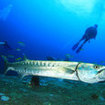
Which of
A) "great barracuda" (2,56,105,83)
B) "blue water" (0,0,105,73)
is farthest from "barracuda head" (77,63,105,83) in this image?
"blue water" (0,0,105,73)

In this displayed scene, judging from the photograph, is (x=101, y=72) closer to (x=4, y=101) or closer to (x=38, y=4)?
(x=4, y=101)

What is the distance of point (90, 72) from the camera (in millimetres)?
2982

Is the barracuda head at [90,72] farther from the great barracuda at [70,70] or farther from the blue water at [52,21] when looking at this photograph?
the blue water at [52,21]

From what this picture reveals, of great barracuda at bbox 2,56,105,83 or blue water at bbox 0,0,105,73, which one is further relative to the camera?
blue water at bbox 0,0,105,73

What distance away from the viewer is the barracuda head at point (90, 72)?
2.92 metres

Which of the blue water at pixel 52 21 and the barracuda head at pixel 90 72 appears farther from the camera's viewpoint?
the blue water at pixel 52 21

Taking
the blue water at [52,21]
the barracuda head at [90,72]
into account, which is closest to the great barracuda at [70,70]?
the barracuda head at [90,72]

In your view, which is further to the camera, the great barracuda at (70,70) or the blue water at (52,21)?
the blue water at (52,21)

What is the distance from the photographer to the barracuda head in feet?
9.59

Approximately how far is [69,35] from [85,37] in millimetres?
175309

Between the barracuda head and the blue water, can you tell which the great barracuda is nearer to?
the barracuda head

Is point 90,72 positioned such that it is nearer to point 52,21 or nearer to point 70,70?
point 70,70

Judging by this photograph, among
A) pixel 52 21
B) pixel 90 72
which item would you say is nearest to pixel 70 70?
pixel 90 72

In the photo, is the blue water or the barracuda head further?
the blue water
